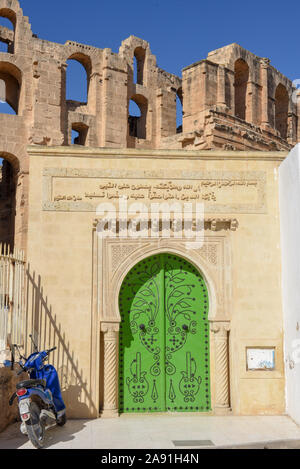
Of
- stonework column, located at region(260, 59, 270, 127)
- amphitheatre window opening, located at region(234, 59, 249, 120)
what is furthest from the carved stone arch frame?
amphitheatre window opening, located at region(234, 59, 249, 120)

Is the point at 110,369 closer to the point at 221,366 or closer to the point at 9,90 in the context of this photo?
the point at 221,366

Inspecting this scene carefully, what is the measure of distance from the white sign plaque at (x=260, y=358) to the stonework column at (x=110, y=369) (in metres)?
2.01

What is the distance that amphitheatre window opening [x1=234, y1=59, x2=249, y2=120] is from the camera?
23.1 meters

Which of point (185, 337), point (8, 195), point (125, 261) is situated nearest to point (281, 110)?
point (8, 195)

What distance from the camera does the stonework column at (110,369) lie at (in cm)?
864

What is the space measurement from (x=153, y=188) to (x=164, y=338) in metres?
2.33

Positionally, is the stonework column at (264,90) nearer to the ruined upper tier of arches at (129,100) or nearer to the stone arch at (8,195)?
the ruined upper tier of arches at (129,100)

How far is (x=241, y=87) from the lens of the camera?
23.6 metres

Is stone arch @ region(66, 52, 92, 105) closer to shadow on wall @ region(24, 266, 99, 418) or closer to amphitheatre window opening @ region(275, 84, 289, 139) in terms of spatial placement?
amphitheatre window opening @ region(275, 84, 289, 139)

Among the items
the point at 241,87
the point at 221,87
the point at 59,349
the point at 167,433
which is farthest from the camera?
the point at 241,87

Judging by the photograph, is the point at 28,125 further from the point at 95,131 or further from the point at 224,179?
the point at 224,179

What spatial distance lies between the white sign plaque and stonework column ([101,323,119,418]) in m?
2.01

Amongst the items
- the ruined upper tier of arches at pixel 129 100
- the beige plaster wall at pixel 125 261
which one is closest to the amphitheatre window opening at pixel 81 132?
the ruined upper tier of arches at pixel 129 100

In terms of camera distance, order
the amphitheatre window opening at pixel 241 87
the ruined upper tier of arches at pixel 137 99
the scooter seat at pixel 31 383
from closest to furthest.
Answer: the scooter seat at pixel 31 383 < the ruined upper tier of arches at pixel 137 99 < the amphitheatre window opening at pixel 241 87
